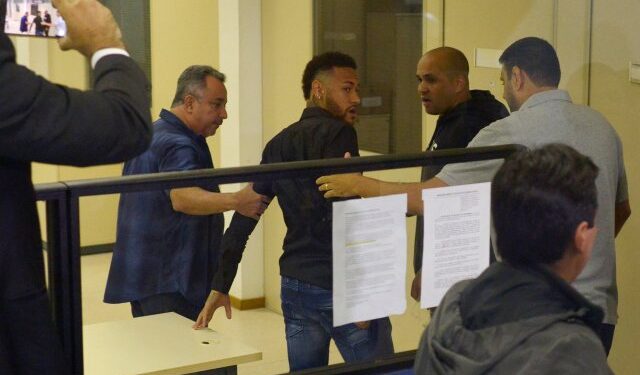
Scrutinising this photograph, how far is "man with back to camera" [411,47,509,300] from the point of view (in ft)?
13.4

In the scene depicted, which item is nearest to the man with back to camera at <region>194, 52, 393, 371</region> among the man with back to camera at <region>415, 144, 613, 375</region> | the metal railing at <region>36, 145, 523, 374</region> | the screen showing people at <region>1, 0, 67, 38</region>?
the metal railing at <region>36, 145, 523, 374</region>

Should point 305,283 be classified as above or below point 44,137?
below

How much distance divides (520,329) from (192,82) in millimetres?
2562

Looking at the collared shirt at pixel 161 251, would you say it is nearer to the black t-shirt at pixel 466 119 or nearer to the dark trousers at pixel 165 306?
the dark trousers at pixel 165 306

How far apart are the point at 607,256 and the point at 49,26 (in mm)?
1820

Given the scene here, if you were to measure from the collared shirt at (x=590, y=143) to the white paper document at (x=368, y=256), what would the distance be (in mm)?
552

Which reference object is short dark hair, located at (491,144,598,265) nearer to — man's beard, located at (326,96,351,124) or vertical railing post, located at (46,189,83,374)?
vertical railing post, located at (46,189,83,374)

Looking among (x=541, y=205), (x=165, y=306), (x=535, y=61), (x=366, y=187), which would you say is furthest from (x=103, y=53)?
(x=535, y=61)

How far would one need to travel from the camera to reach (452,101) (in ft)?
14.3

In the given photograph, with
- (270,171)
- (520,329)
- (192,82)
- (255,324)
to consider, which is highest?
(192,82)

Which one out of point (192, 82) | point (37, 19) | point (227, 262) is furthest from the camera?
point (192, 82)

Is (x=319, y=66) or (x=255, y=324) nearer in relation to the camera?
(x=255, y=324)

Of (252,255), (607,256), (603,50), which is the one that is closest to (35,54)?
(252,255)

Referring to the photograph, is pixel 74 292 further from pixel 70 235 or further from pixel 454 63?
pixel 454 63
